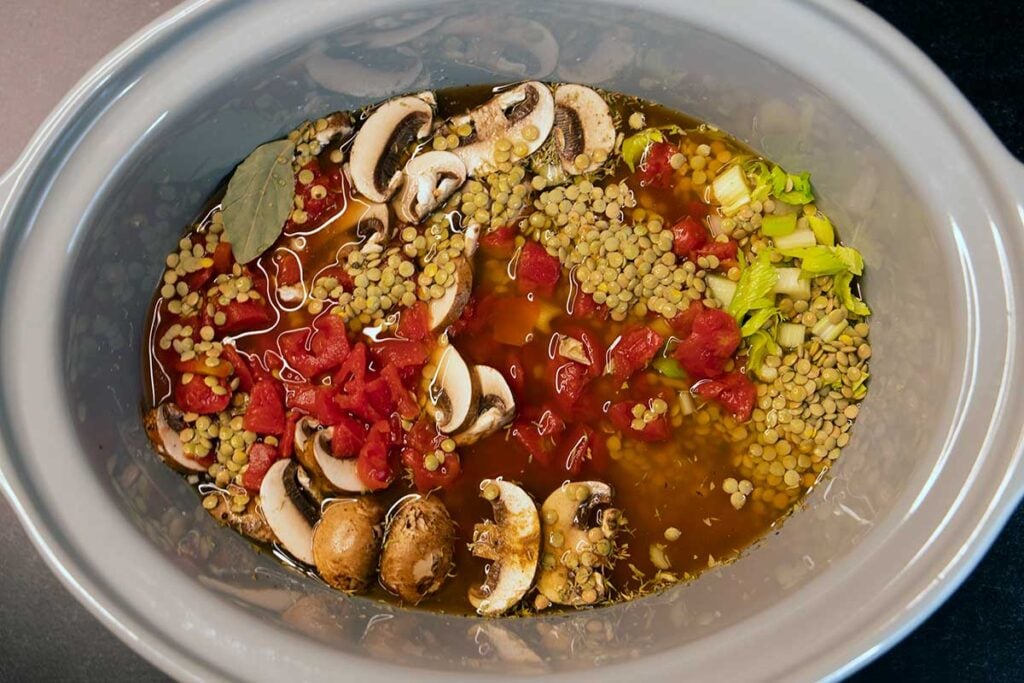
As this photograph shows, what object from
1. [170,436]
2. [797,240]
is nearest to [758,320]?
[797,240]

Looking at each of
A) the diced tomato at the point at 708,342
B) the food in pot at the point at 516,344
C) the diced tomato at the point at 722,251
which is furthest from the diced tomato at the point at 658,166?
the diced tomato at the point at 708,342

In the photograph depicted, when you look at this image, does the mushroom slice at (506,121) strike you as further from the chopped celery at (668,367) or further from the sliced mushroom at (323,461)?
the sliced mushroom at (323,461)

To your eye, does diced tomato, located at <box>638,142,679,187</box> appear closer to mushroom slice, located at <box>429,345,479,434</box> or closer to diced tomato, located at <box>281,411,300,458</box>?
mushroom slice, located at <box>429,345,479,434</box>

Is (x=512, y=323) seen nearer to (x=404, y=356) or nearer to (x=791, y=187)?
(x=404, y=356)

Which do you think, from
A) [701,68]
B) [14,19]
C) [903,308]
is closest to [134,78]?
[14,19]

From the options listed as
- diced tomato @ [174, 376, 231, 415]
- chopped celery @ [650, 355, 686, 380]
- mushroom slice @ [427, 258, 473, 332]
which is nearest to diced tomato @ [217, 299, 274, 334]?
diced tomato @ [174, 376, 231, 415]
